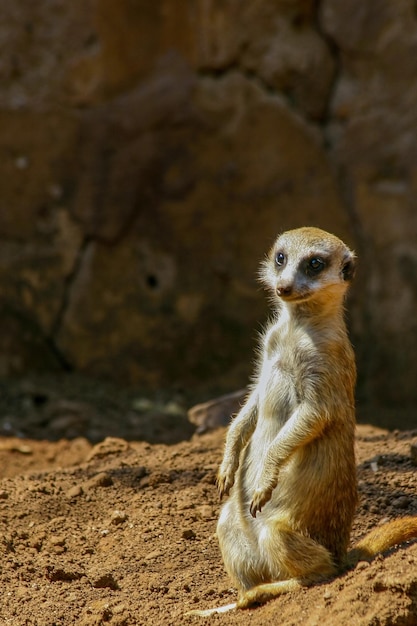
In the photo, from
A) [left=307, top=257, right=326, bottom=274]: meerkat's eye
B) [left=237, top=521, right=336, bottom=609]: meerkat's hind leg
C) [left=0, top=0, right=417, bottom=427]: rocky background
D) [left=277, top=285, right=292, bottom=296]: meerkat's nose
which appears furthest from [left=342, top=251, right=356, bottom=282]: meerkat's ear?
[left=0, top=0, right=417, bottom=427]: rocky background

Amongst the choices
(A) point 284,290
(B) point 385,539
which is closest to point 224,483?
(B) point 385,539

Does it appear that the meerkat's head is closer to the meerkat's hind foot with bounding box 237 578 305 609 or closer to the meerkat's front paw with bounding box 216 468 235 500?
the meerkat's front paw with bounding box 216 468 235 500

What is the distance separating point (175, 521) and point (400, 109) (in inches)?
137

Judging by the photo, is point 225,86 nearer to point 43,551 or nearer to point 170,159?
point 170,159

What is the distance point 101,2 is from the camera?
6.24m

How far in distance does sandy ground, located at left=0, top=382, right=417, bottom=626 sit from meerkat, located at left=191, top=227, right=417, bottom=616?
12cm

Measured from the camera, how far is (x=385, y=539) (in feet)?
9.81

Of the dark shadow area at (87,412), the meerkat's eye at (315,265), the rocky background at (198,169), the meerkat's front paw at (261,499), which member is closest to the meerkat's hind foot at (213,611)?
the meerkat's front paw at (261,499)

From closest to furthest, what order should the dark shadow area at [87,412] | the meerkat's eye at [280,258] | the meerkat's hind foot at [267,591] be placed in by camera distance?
1. the meerkat's hind foot at [267,591]
2. the meerkat's eye at [280,258]
3. the dark shadow area at [87,412]

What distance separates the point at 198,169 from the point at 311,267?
335 cm

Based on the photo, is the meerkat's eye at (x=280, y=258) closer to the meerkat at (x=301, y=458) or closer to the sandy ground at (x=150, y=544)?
the meerkat at (x=301, y=458)

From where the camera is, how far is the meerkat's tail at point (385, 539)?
2990 mm

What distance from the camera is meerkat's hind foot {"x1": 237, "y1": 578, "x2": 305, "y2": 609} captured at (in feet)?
9.63

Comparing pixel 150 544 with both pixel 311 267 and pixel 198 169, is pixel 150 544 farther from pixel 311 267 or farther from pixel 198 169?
pixel 198 169
